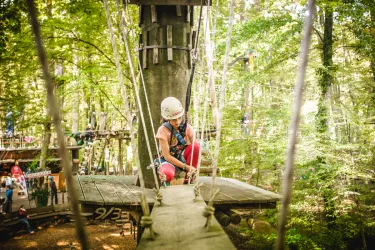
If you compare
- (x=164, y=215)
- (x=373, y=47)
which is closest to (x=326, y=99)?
(x=373, y=47)

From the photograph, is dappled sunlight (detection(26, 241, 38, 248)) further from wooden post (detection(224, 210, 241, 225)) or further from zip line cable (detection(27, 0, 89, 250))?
zip line cable (detection(27, 0, 89, 250))

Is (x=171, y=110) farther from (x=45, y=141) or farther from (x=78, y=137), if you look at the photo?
(x=78, y=137)

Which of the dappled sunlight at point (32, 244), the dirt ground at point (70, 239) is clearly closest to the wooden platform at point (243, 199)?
the dirt ground at point (70, 239)

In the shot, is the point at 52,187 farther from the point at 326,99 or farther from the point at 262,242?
the point at 326,99

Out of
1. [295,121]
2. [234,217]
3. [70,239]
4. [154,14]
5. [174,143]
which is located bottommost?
[70,239]

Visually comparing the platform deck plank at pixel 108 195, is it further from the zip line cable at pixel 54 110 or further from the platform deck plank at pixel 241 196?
the zip line cable at pixel 54 110

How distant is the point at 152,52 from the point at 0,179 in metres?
16.3

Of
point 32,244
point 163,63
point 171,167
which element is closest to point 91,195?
point 171,167

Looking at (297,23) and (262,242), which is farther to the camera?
(262,242)

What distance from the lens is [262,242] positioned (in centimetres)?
867

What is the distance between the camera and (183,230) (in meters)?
1.38

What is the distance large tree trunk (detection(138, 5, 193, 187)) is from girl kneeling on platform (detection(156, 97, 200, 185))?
102 cm

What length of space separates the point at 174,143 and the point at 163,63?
152 cm

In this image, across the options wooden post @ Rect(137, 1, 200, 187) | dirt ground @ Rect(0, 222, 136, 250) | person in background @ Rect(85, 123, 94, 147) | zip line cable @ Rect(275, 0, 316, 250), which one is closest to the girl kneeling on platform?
wooden post @ Rect(137, 1, 200, 187)
